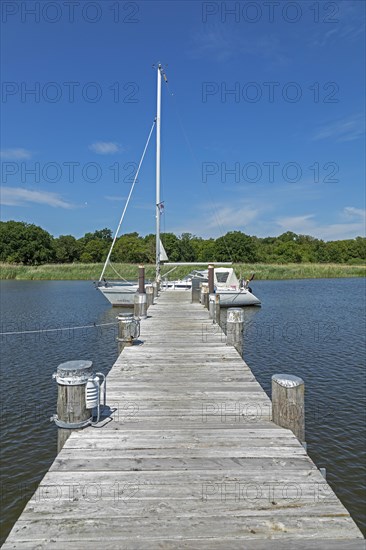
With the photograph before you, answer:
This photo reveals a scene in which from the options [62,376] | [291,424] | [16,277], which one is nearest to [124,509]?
[62,376]

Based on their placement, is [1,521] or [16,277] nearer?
[1,521]

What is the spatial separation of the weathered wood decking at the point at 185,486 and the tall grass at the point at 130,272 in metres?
42.1

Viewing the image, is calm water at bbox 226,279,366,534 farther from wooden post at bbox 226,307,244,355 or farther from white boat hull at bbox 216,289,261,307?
wooden post at bbox 226,307,244,355

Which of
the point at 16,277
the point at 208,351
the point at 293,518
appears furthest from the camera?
the point at 16,277

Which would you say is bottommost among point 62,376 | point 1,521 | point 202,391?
point 1,521

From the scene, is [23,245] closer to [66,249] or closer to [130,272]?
[66,249]

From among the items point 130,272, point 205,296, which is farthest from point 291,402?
point 130,272

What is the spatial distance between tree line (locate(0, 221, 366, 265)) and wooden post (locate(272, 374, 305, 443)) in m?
76.7

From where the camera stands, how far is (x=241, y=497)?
10.6 feet

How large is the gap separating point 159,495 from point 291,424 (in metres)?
1.96

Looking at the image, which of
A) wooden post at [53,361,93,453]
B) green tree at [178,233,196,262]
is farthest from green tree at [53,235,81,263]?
wooden post at [53,361,93,453]

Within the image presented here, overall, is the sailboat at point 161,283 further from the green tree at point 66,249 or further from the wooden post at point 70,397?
the green tree at point 66,249

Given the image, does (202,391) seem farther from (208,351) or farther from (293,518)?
(293,518)

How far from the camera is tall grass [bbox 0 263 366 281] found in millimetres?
50750
